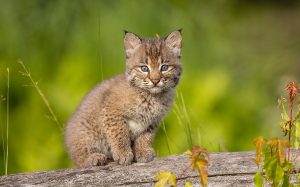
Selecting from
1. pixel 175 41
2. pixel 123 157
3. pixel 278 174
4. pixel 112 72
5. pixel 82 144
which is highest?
pixel 112 72

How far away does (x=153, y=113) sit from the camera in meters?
5.41

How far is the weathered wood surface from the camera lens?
15.1 feet

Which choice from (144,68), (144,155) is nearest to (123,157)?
(144,155)

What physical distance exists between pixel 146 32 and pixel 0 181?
3935 millimetres

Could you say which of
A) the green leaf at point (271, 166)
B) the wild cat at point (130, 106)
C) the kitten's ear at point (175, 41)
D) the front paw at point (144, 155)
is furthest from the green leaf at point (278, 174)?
the kitten's ear at point (175, 41)

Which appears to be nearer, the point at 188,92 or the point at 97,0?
the point at 188,92

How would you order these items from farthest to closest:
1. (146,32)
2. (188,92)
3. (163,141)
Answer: (146,32) < (188,92) < (163,141)

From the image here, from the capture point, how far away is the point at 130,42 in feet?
18.0

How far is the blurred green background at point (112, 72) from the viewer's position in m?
7.32

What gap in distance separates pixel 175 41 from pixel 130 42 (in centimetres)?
27

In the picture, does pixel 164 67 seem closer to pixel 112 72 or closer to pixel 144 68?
pixel 144 68

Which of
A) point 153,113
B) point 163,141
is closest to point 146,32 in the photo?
point 163,141

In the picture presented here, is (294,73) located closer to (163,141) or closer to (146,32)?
(146,32)

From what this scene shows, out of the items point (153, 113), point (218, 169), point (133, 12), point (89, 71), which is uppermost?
point (133, 12)
